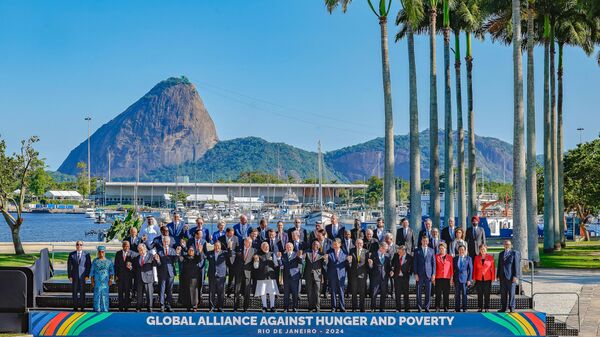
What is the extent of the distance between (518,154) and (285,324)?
51.3 feet

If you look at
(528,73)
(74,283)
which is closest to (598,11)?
(528,73)

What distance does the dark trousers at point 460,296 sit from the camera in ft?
65.8

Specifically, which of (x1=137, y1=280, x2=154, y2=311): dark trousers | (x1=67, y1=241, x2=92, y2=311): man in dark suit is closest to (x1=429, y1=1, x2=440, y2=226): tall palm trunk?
(x1=137, y1=280, x2=154, y2=311): dark trousers

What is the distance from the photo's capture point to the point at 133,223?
3394 cm

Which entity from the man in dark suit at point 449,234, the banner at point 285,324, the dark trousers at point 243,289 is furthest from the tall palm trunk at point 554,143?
the dark trousers at point 243,289

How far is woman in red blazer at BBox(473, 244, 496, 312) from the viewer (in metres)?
20.1

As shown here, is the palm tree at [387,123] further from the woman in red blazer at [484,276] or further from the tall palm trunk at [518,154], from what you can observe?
the woman in red blazer at [484,276]

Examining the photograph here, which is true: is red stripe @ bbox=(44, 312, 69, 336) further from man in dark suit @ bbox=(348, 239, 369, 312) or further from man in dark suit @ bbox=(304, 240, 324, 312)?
man in dark suit @ bbox=(348, 239, 369, 312)

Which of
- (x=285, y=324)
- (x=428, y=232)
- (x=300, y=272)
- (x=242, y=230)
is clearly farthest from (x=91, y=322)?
(x=428, y=232)

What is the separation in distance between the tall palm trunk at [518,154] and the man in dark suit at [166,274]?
15.5 meters

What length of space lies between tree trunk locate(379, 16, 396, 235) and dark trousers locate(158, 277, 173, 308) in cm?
1520

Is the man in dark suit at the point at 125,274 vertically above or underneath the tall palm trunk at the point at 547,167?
underneath

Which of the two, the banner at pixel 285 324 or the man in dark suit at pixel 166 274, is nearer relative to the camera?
the banner at pixel 285 324

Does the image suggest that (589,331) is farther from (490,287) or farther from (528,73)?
(528,73)
